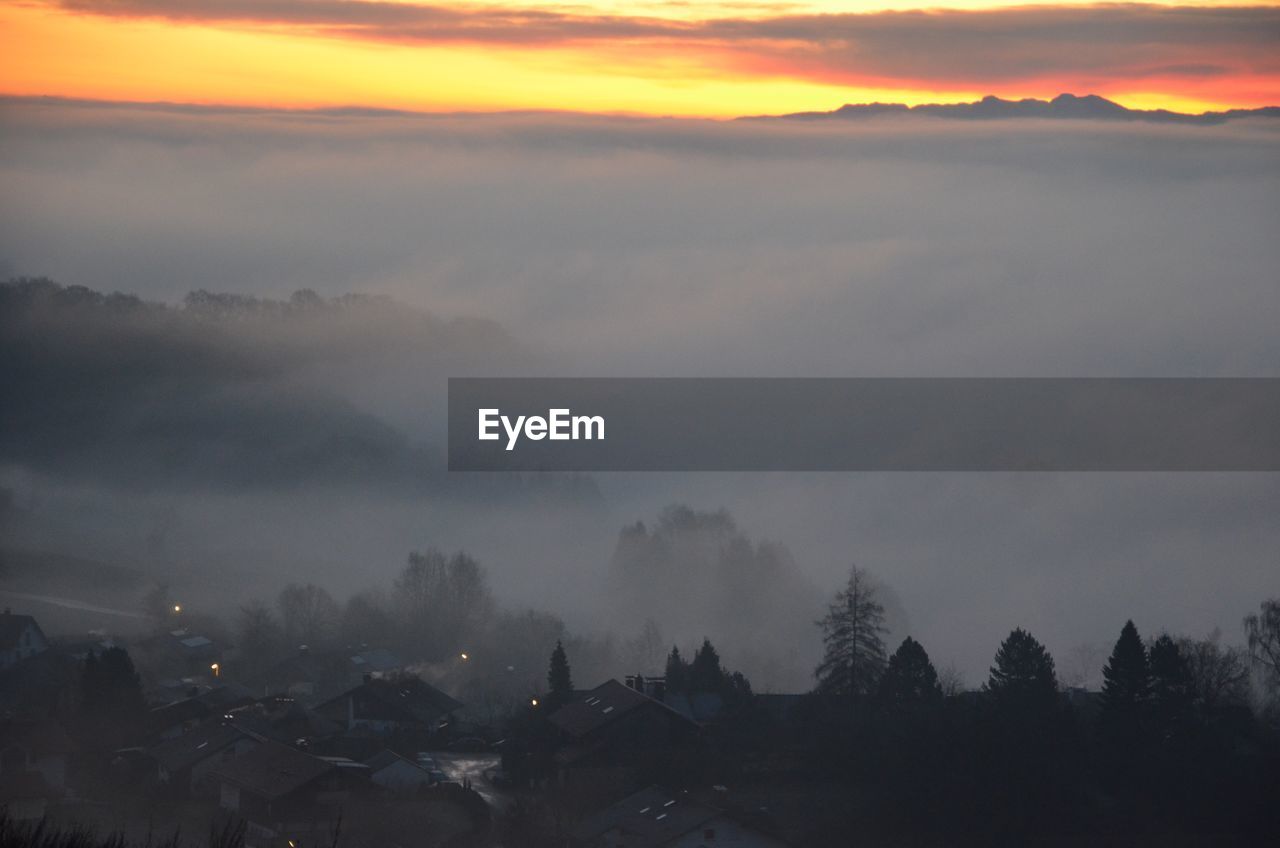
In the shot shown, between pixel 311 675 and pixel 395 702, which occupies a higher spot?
pixel 311 675

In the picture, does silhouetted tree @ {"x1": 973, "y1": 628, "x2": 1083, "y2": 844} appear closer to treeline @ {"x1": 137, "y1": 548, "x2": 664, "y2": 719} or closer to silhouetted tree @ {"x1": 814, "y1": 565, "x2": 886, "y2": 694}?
silhouetted tree @ {"x1": 814, "y1": 565, "x2": 886, "y2": 694}

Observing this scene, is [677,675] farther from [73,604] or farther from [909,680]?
[73,604]

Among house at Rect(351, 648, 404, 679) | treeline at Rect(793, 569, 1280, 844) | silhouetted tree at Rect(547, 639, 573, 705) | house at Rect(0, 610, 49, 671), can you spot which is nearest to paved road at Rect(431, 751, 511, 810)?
silhouetted tree at Rect(547, 639, 573, 705)

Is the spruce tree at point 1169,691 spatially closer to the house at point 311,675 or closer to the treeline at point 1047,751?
the treeline at point 1047,751

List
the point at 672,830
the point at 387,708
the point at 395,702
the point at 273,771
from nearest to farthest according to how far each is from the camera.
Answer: the point at 672,830, the point at 273,771, the point at 387,708, the point at 395,702

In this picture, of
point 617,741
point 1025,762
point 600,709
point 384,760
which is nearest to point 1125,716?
point 1025,762

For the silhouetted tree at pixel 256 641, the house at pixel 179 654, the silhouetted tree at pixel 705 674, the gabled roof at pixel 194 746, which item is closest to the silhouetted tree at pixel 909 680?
the silhouetted tree at pixel 705 674
